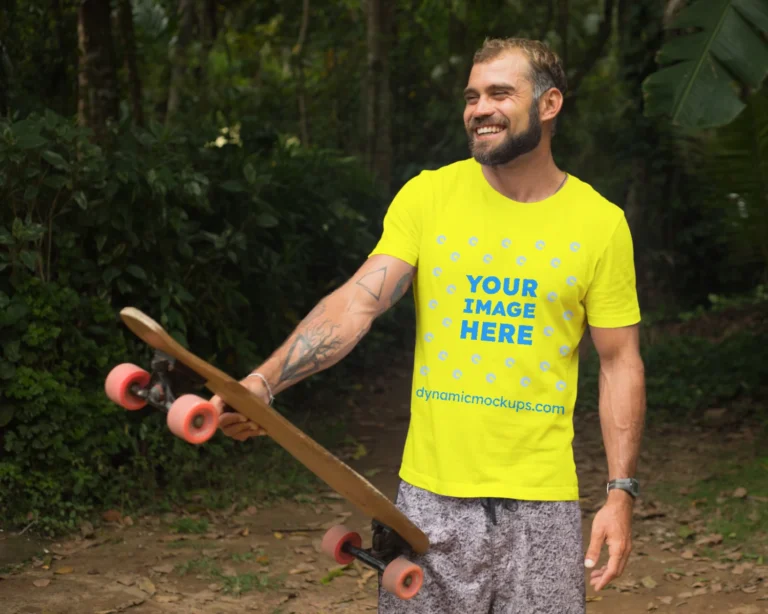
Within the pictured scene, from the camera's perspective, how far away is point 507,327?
282 cm

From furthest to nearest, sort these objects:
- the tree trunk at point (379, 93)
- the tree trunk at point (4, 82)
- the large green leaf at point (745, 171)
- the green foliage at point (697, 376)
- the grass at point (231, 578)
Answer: the tree trunk at point (379, 93), the green foliage at point (697, 376), the large green leaf at point (745, 171), the tree trunk at point (4, 82), the grass at point (231, 578)

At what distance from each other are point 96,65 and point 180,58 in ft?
11.7

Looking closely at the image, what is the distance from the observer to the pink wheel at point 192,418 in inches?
82.0

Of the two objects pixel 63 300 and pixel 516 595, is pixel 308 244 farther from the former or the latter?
pixel 516 595

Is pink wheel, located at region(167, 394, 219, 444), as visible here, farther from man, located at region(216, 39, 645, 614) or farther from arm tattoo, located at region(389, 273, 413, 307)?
arm tattoo, located at region(389, 273, 413, 307)

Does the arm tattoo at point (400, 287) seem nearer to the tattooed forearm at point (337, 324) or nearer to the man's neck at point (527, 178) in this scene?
the tattooed forearm at point (337, 324)

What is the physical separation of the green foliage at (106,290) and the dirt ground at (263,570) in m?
0.25

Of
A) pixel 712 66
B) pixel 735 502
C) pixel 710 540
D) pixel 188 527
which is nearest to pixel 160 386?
pixel 188 527

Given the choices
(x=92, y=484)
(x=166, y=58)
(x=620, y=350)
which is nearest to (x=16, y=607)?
(x=92, y=484)

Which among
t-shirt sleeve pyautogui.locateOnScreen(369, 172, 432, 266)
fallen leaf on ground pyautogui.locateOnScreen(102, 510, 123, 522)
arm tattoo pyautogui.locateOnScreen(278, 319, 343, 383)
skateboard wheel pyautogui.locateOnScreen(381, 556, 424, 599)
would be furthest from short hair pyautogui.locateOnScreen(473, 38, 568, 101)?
fallen leaf on ground pyautogui.locateOnScreen(102, 510, 123, 522)

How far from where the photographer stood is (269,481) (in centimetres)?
670

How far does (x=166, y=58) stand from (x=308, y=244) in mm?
4912

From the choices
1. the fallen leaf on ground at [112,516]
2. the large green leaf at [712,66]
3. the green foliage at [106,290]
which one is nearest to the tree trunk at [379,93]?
the green foliage at [106,290]

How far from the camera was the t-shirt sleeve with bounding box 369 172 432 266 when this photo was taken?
2924 millimetres
